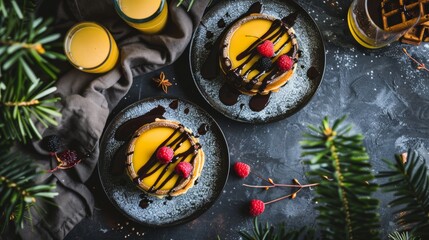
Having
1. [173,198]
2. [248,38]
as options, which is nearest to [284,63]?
[248,38]

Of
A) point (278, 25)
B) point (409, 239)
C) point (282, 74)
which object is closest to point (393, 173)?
point (409, 239)

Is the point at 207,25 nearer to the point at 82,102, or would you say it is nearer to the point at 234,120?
the point at 234,120

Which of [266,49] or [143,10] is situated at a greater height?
[143,10]

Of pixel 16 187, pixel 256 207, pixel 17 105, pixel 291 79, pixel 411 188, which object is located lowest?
pixel 256 207

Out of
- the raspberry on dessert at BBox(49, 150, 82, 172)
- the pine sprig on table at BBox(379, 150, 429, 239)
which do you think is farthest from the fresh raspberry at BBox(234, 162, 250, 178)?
the pine sprig on table at BBox(379, 150, 429, 239)

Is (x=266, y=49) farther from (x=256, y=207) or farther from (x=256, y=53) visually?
(x=256, y=207)

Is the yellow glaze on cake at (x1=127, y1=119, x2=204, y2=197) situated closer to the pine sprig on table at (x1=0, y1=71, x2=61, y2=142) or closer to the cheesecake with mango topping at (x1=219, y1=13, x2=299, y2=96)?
the cheesecake with mango topping at (x1=219, y1=13, x2=299, y2=96)
